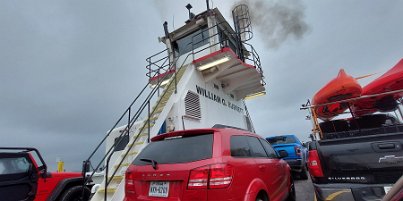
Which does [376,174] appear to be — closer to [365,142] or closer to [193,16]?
[365,142]

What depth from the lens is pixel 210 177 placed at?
282 cm

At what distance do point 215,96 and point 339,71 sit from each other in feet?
18.1

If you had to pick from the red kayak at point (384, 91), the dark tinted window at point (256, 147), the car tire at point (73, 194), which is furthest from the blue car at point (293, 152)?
the car tire at point (73, 194)

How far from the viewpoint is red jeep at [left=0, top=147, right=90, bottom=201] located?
514 cm

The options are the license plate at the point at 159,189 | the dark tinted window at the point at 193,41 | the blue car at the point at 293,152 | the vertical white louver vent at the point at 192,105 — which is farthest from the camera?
the dark tinted window at the point at 193,41

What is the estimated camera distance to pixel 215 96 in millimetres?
10352

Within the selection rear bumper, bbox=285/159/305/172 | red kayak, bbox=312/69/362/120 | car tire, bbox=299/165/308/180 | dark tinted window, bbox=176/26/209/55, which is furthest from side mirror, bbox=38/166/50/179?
car tire, bbox=299/165/308/180

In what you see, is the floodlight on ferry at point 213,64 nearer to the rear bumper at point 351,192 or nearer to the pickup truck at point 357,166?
the pickup truck at point 357,166

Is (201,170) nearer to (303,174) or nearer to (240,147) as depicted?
(240,147)

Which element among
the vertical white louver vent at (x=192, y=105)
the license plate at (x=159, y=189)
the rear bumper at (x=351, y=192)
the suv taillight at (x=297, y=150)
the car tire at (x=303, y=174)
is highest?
the vertical white louver vent at (x=192, y=105)

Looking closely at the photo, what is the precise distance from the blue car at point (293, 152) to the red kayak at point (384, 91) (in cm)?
302

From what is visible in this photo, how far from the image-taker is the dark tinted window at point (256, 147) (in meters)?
3.97

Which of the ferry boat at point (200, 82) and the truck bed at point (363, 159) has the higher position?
the ferry boat at point (200, 82)

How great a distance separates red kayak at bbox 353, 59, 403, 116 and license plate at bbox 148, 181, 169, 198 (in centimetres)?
444
